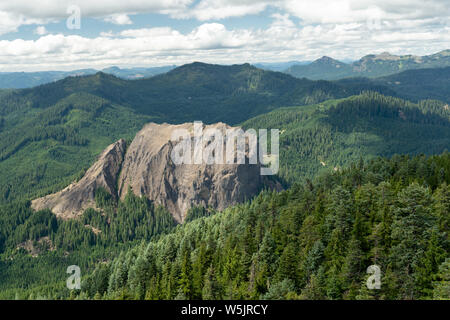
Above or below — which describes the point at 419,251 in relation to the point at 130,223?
above

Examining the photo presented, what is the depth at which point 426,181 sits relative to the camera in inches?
3620

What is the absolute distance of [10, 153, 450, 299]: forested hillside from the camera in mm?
53000

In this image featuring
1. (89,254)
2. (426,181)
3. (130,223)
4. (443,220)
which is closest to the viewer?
(443,220)

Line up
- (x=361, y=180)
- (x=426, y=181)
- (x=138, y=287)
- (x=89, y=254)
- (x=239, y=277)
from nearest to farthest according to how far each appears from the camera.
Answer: (x=239, y=277), (x=138, y=287), (x=426, y=181), (x=361, y=180), (x=89, y=254)

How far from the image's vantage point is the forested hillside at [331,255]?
5300 cm

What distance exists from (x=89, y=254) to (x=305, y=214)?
12492cm

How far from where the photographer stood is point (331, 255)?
62.6 meters

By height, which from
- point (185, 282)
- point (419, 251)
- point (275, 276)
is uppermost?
point (419, 251)

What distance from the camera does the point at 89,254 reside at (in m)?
169
